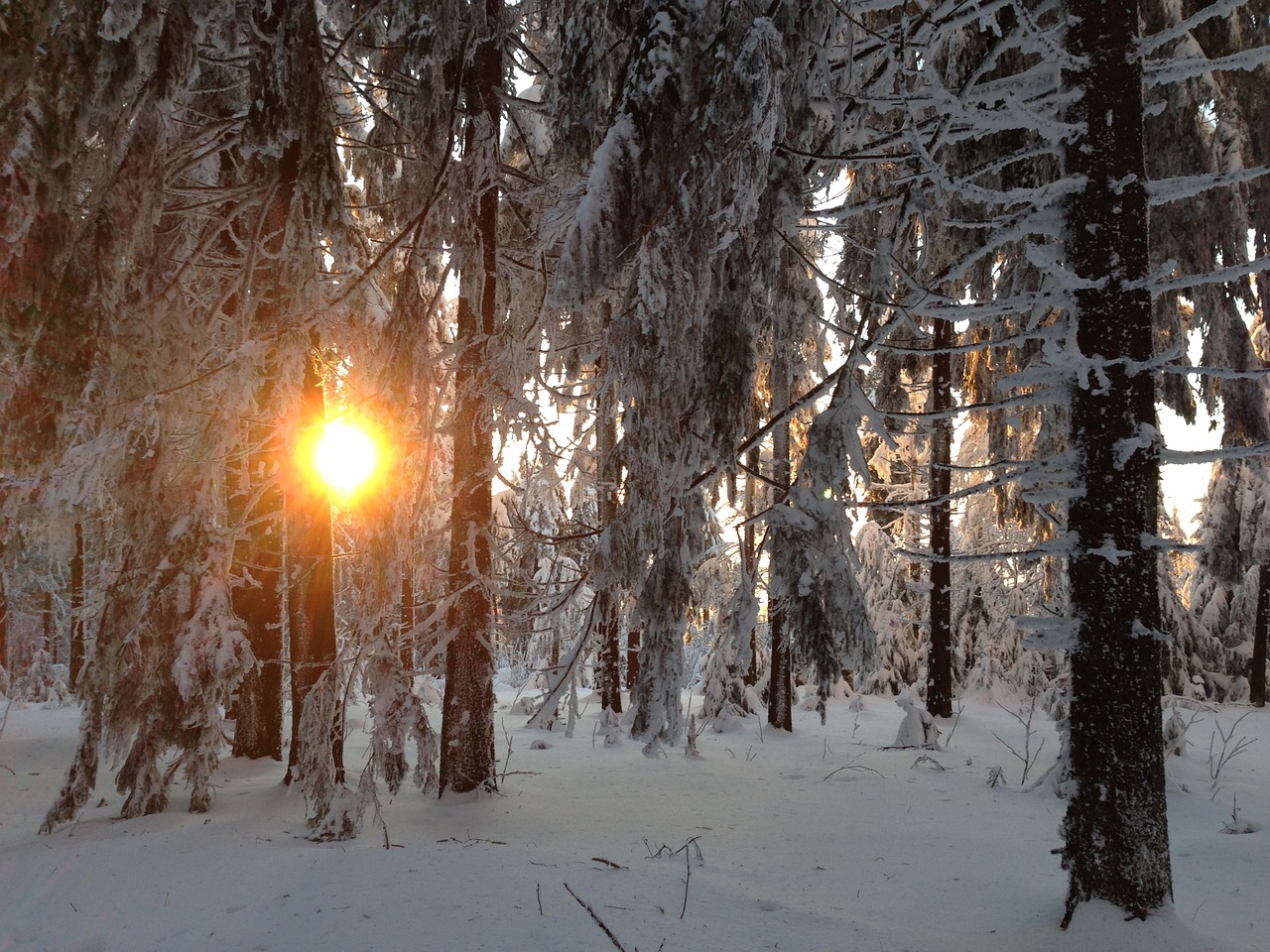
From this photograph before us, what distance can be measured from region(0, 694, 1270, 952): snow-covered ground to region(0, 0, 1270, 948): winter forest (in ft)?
1.08

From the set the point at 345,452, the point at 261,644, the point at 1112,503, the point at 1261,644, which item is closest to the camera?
the point at 1112,503

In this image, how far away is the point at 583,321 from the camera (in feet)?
26.0

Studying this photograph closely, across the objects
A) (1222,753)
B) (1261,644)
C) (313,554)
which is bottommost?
(1222,753)

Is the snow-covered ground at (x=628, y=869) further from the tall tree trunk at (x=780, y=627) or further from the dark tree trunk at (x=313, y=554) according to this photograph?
the tall tree trunk at (x=780, y=627)

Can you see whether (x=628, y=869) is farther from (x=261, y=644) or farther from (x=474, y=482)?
(x=261, y=644)

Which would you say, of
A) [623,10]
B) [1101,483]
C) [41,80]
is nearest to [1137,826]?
[1101,483]

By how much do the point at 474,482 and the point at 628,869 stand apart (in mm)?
3653

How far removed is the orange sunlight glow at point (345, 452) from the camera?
225 inches

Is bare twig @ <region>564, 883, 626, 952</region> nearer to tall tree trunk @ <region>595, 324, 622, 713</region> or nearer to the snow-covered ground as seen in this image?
the snow-covered ground

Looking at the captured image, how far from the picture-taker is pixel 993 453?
11.1m

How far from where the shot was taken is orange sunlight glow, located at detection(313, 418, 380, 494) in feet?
18.7

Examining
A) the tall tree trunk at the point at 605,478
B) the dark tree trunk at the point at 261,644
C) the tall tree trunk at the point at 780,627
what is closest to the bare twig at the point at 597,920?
the tall tree trunk at the point at 605,478

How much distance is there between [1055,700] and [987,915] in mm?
9737

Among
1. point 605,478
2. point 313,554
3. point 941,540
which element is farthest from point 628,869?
point 941,540
